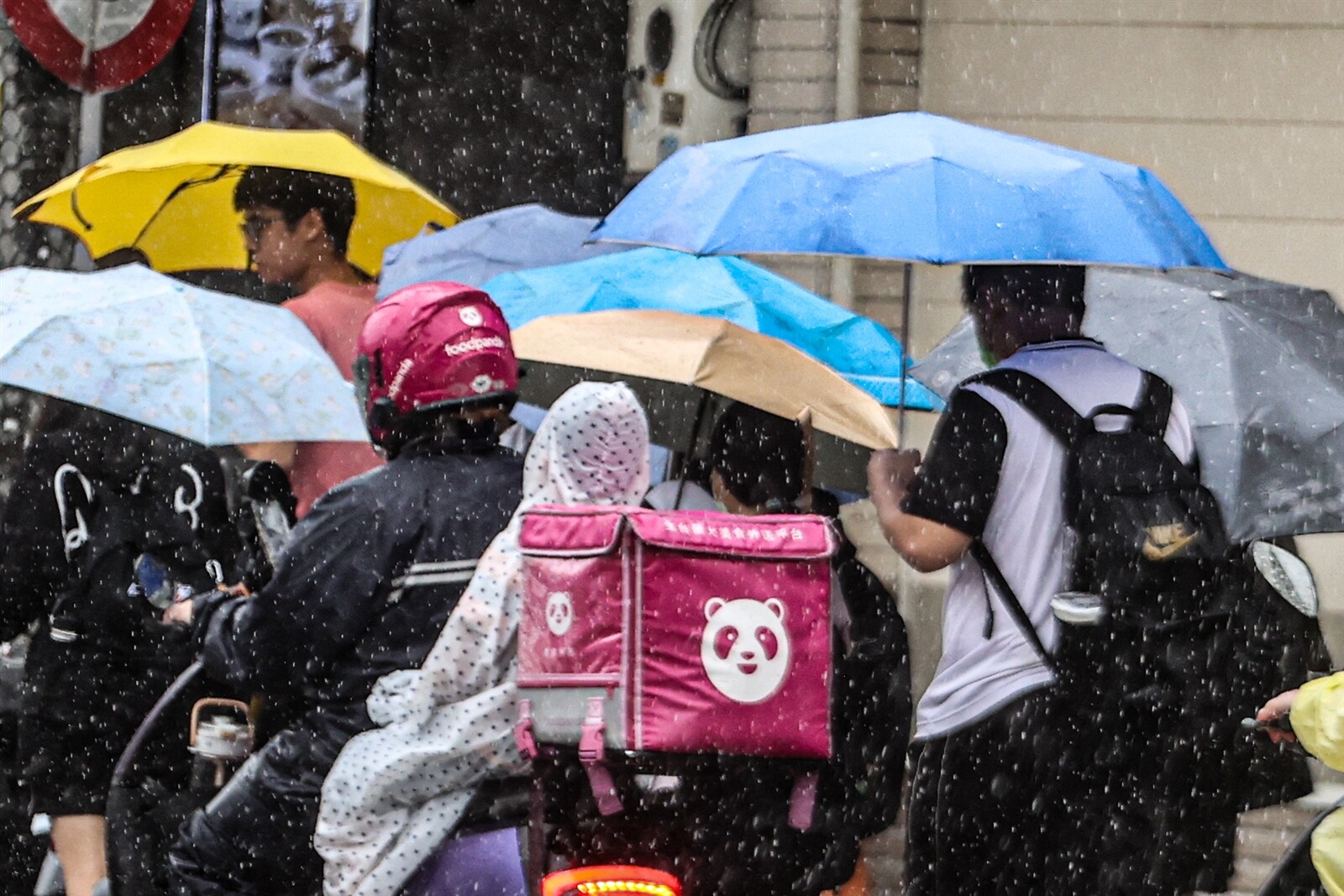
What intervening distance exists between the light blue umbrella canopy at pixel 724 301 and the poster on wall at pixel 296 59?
14.5ft

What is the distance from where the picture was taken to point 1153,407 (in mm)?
4988

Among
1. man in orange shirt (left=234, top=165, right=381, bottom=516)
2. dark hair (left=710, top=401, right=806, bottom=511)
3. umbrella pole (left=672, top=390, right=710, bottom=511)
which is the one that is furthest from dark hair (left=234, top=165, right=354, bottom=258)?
dark hair (left=710, top=401, right=806, bottom=511)

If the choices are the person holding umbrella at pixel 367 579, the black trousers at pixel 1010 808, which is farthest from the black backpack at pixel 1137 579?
the person holding umbrella at pixel 367 579

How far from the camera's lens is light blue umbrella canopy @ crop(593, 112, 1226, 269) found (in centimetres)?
529

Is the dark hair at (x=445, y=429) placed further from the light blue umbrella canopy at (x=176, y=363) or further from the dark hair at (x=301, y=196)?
the dark hair at (x=301, y=196)

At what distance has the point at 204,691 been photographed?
5.30 m

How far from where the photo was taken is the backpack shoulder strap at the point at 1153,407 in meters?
4.96

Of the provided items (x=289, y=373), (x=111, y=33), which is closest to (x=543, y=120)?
(x=111, y=33)

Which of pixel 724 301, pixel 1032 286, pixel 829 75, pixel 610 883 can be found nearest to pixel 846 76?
pixel 829 75

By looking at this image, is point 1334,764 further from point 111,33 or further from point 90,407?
point 111,33

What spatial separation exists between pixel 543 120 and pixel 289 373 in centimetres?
650

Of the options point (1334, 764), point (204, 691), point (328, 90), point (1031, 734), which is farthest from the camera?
point (328, 90)

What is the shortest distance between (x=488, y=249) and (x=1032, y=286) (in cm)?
349

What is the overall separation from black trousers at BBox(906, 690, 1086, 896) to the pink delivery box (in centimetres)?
84
